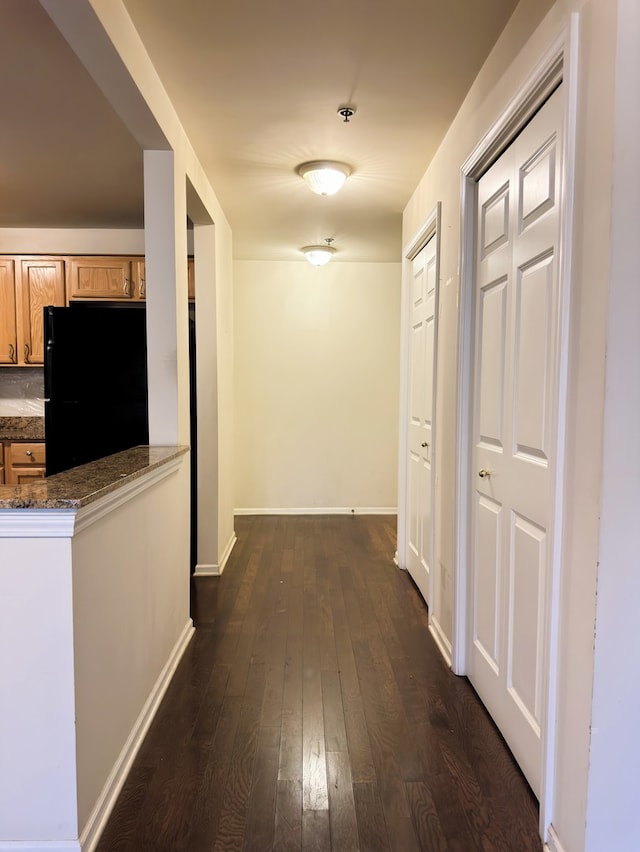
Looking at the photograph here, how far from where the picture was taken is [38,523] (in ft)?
4.17

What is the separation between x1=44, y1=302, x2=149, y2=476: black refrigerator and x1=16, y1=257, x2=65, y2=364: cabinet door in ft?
3.61

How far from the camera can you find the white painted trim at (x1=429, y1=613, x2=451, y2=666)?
94.1 inches

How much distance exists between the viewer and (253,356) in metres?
5.05

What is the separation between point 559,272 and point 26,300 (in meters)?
3.71

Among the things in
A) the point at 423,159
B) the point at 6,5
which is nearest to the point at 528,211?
the point at 423,159

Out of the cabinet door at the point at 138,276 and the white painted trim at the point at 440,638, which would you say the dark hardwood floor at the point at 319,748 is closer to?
the white painted trim at the point at 440,638

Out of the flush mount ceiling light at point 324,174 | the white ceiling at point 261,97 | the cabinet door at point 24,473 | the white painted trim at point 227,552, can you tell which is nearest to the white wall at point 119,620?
the white painted trim at point 227,552

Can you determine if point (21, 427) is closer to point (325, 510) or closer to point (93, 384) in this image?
point (93, 384)

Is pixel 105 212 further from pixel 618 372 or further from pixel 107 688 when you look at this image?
pixel 618 372

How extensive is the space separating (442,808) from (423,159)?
2.81 meters

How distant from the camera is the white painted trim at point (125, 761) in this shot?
1401mm

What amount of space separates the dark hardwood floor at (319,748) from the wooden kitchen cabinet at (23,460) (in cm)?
164

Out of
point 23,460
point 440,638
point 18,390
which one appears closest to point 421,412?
point 440,638

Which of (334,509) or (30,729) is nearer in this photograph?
(30,729)
